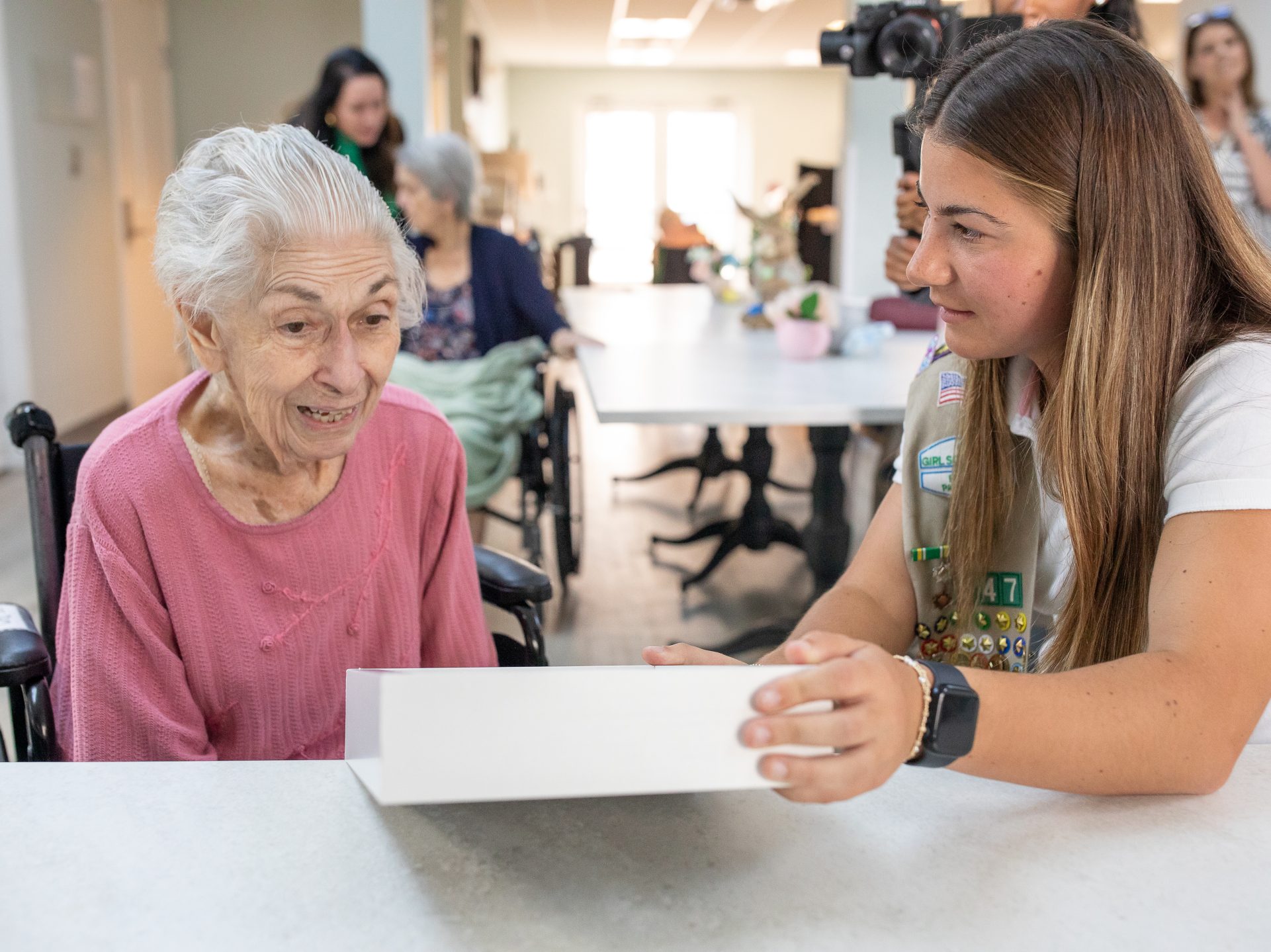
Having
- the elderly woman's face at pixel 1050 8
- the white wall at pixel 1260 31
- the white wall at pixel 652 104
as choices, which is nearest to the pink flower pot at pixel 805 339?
the elderly woman's face at pixel 1050 8

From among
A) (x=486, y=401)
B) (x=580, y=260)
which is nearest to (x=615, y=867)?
(x=486, y=401)

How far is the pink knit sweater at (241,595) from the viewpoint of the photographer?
1.16 m

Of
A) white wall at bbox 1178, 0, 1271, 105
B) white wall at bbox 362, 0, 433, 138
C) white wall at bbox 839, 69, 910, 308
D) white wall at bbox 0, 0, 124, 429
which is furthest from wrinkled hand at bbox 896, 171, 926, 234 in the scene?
white wall at bbox 0, 0, 124, 429

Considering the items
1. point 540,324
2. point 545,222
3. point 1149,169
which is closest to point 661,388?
point 540,324

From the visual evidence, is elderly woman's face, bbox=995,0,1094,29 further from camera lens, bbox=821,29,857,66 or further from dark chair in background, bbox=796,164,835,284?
dark chair in background, bbox=796,164,835,284

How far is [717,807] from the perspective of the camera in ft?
2.72

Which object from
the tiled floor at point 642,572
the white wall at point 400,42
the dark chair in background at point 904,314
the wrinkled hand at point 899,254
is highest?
the white wall at point 400,42

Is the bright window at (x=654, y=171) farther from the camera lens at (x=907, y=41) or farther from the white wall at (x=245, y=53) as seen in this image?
the camera lens at (x=907, y=41)

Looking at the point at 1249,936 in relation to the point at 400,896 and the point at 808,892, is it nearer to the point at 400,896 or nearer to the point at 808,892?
the point at 808,892

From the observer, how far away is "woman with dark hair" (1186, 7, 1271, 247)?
363 cm

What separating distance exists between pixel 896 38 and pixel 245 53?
21.5ft

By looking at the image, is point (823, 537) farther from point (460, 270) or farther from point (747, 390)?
point (460, 270)

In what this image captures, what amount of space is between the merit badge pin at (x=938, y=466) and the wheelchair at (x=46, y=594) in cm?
51

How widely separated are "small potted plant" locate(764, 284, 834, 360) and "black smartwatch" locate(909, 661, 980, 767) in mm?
2278
